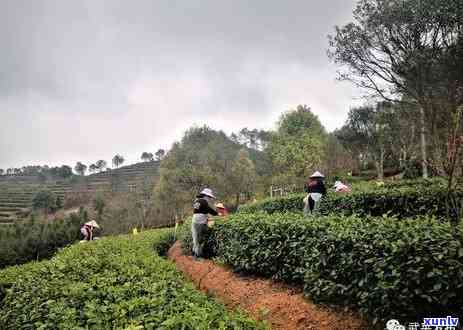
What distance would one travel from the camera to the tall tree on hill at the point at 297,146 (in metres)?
36.0

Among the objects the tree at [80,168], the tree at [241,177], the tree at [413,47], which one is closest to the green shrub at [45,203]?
the tree at [241,177]

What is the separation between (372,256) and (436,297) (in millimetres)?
852

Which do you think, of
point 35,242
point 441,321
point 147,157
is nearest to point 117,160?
point 147,157

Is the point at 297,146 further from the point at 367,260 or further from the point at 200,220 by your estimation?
the point at 367,260

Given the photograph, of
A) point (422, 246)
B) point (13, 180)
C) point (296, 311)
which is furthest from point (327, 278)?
point (13, 180)

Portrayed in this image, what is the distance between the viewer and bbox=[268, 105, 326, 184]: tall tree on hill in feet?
118

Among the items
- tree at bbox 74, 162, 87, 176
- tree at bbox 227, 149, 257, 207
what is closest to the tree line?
tree at bbox 74, 162, 87, 176

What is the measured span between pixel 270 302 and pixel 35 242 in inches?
1467

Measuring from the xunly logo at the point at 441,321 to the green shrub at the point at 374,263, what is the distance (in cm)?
11

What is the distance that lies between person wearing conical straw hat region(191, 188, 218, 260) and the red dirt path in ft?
3.64

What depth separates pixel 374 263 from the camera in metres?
4.31

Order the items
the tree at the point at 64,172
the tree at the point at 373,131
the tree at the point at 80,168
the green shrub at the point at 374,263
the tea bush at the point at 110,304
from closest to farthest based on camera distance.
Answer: the tea bush at the point at 110,304
the green shrub at the point at 374,263
the tree at the point at 373,131
the tree at the point at 64,172
the tree at the point at 80,168

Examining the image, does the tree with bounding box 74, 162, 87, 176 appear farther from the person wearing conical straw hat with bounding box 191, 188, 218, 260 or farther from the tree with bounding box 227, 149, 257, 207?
the person wearing conical straw hat with bounding box 191, 188, 218, 260

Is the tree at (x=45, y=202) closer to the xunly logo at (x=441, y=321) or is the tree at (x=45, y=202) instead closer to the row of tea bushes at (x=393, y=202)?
A: the row of tea bushes at (x=393, y=202)
